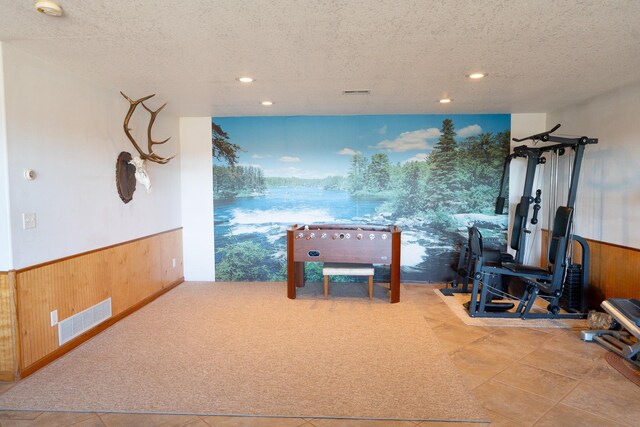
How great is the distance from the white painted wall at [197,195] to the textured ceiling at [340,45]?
135 cm

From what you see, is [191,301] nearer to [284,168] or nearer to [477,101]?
[284,168]

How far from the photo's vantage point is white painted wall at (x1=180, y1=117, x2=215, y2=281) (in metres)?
5.47

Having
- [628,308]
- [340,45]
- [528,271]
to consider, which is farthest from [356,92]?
[628,308]

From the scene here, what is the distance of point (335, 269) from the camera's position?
460 centimetres

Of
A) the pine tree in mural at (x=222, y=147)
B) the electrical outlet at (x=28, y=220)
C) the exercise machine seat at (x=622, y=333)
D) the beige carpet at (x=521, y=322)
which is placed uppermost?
the pine tree in mural at (x=222, y=147)

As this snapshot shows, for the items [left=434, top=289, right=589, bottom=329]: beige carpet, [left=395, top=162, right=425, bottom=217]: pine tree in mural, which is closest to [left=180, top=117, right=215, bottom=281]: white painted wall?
[left=395, top=162, right=425, bottom=217]: pine tree in mural

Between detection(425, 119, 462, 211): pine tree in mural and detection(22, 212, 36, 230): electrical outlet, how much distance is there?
462 centimetres

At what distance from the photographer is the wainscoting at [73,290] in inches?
106

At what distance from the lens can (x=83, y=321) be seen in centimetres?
334

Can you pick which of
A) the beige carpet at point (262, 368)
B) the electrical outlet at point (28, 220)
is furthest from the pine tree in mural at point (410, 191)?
the electrical outlet at point (28, 220)

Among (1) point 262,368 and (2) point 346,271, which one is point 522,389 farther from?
(2) point 346,271

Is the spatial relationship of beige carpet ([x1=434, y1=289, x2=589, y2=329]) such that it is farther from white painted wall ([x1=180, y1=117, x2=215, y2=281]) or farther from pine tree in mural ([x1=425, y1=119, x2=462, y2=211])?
white painted wall ([x1=180, y1=117, x2=215, y2=281])

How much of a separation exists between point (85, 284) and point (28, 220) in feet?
2.78

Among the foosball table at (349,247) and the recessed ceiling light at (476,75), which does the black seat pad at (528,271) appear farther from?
the recessed ceiling light at (476,75)
